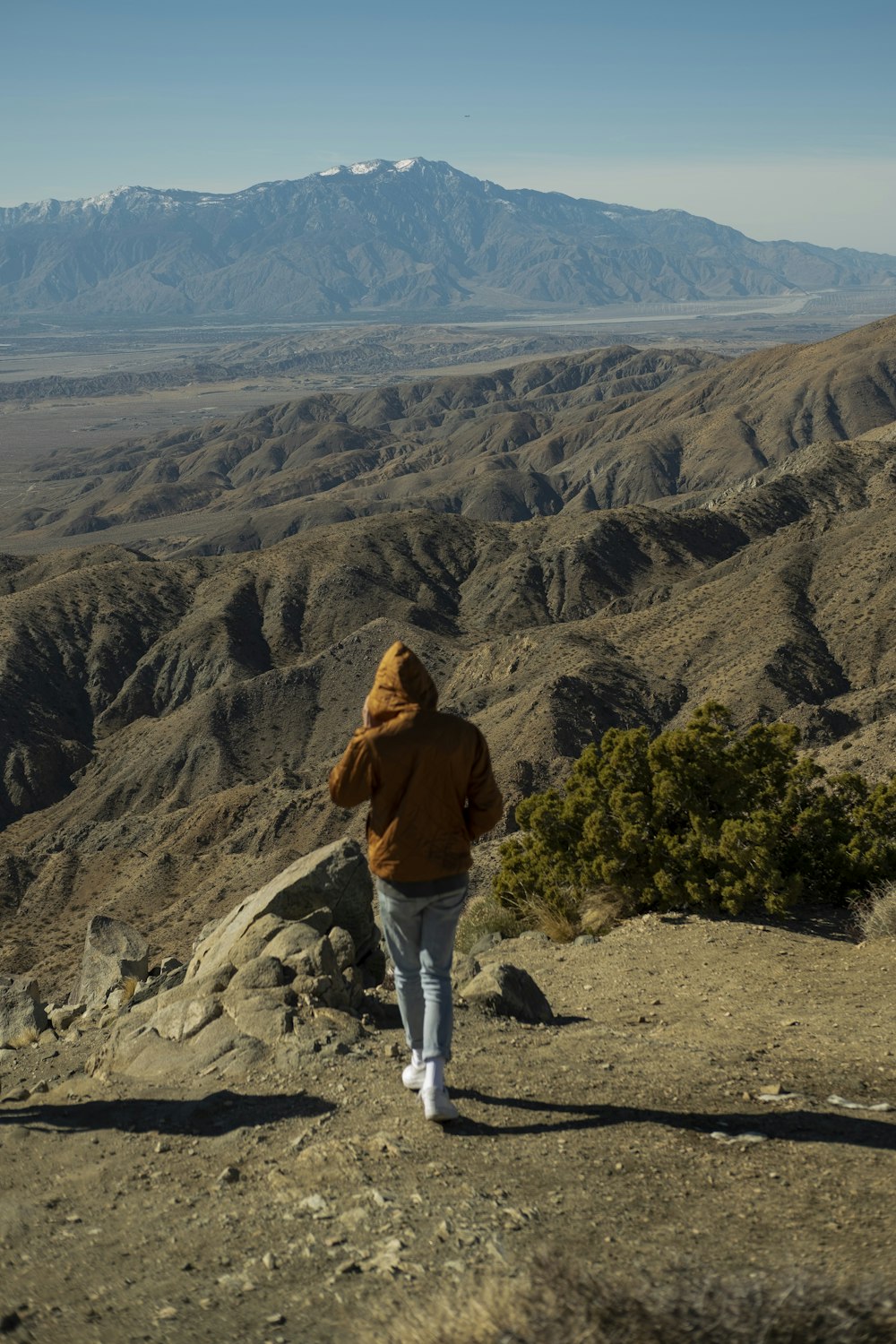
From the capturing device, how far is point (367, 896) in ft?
35.4

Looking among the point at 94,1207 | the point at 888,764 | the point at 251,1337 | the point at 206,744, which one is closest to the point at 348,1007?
the point at 94,1207

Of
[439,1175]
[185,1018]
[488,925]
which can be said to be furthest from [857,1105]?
[488,925]

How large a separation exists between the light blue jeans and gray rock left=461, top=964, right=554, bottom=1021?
206 cm

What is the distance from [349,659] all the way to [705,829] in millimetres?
44274

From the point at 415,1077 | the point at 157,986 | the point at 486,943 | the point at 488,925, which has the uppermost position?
the point at 415,1077

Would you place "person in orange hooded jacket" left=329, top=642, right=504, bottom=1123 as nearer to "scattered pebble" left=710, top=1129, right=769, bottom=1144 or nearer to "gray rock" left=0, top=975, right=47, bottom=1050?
"scattered pebble" left=710, top=1129, right=769, bottom=1144

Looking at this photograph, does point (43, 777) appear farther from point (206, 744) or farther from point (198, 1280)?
point (198, 1280)

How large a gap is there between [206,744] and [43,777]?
9967 mm

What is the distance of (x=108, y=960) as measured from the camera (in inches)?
543

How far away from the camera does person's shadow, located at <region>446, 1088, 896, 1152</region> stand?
20.0 feet

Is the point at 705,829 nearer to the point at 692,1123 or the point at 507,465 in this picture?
the point at 692,1123

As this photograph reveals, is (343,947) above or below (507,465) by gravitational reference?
below

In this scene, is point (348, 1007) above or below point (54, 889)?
above

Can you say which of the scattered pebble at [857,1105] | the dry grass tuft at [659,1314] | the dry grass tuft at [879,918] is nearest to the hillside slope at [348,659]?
the dry grass tuft at [879,918]
